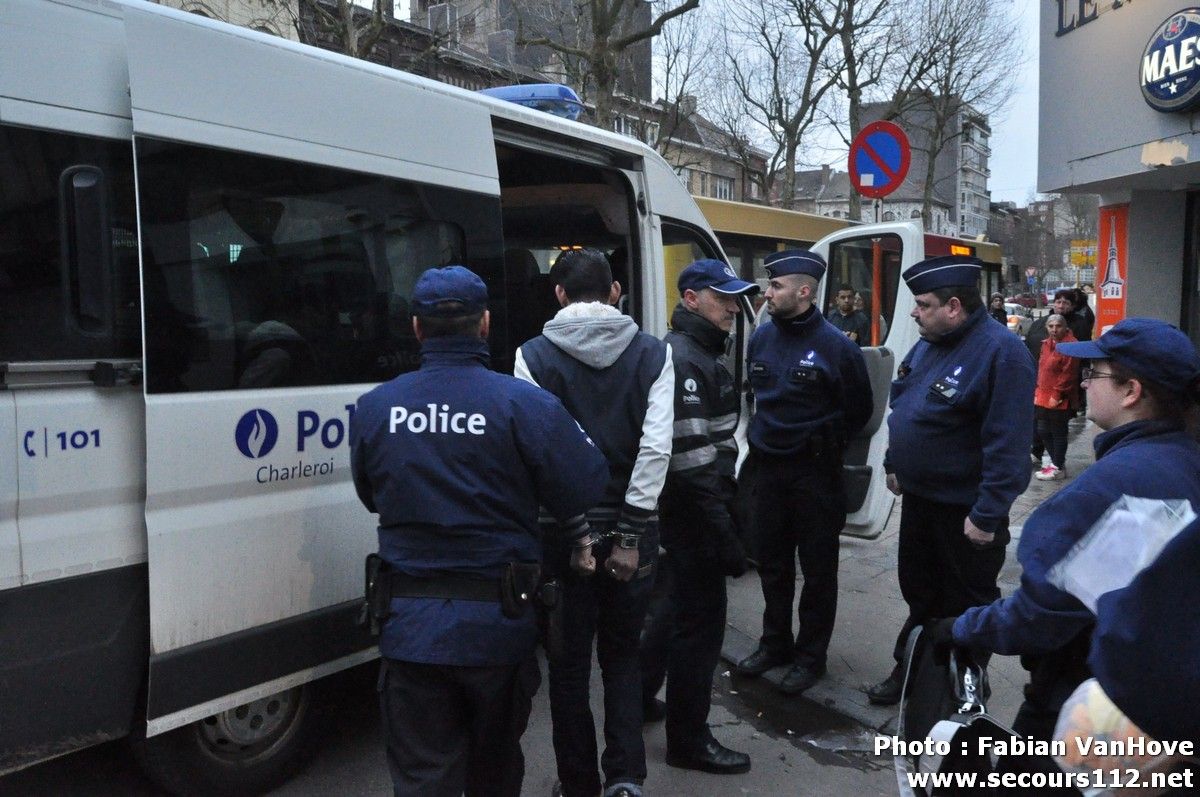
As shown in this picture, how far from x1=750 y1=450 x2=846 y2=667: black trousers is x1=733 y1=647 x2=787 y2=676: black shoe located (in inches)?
3.0

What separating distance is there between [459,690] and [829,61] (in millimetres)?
30867

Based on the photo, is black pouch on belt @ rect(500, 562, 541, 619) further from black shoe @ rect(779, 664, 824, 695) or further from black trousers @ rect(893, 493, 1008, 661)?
black shoe @ rect(779, 664, 824, 695)

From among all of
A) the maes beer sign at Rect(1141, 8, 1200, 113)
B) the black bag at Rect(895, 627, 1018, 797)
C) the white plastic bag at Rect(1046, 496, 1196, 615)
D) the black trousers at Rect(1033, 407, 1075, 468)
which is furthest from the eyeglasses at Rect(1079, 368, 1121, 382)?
the maes beer sign at Rect(1141, 8, 1200, 113)

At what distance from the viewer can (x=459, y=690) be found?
2.54 metres

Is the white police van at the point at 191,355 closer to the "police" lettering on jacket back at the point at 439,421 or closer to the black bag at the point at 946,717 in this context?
the "police" lettering on jacket back at the point at 439,421

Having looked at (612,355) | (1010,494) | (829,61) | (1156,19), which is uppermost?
(829,61)

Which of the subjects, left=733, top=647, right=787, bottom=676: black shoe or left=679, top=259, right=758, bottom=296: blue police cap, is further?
left=733, top=647, right=787, bottom=676: black shoe

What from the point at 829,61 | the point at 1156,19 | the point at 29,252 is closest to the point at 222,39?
the point at 29,252

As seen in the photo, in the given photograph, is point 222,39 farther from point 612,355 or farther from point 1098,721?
point 1098,721

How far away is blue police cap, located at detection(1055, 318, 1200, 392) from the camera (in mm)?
1992

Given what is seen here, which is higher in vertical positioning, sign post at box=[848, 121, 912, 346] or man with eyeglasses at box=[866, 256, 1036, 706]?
sign post at box=[848, 121, 912, 346]

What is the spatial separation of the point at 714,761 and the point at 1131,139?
→ 10131 millimetres

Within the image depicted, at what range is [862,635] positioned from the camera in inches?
204

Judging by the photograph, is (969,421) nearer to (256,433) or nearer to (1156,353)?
(1156,353)
